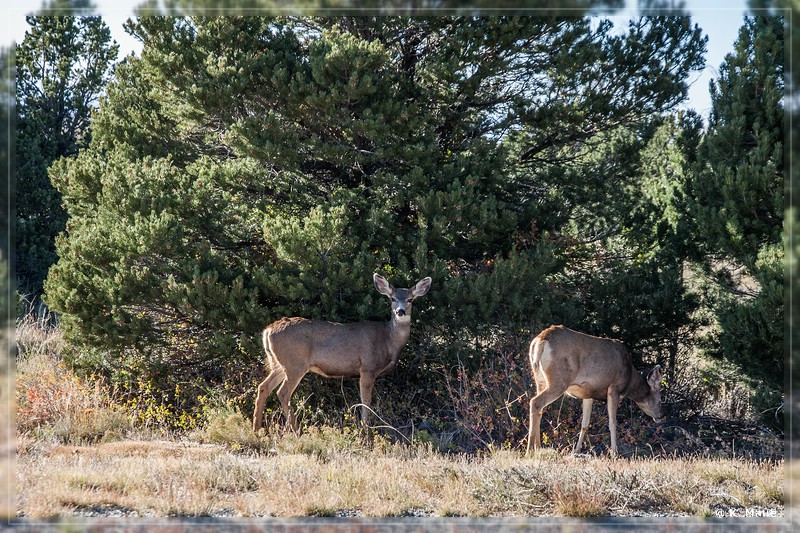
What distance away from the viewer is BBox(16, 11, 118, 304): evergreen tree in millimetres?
18344

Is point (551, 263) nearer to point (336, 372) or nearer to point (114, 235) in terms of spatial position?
point (336, 372)

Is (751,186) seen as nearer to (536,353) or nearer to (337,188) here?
(536,353)

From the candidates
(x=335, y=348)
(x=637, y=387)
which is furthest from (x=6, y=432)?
(x=637, y=387)

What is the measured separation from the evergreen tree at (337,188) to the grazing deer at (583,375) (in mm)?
1303

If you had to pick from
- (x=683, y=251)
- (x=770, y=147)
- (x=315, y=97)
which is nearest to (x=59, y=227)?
(x=315, y=97)

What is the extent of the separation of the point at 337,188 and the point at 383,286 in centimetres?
189

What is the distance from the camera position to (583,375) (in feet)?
34.2

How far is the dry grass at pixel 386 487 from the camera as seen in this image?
20.6 ft

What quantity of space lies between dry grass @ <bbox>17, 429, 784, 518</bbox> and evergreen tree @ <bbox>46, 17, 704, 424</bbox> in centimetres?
327

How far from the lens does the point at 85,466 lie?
7957 millimetres

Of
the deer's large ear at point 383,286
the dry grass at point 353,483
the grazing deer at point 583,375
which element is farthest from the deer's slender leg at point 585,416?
the deer's large ear at point 383,286

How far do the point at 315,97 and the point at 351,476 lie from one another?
18.1 feet

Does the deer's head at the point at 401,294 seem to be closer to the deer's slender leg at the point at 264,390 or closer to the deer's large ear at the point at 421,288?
the deer's large ear at the point at 421,288

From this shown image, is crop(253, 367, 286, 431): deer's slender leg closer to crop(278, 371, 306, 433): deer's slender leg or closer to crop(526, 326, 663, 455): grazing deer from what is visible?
crop(278, 371, 306, 433): deer's slender leg
